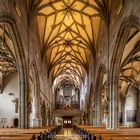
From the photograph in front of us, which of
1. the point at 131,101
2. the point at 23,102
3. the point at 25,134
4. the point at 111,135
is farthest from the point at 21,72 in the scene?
the point at 131,101

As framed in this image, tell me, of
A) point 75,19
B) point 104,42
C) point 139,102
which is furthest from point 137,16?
point 139,102

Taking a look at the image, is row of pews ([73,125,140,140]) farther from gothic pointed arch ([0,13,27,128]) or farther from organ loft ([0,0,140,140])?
gothic pointed arch ([0,13,27,128])

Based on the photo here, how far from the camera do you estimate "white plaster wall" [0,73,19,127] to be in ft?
128

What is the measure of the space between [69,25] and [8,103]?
15810 mm

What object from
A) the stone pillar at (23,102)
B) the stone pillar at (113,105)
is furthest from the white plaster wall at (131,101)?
the stone pillar at (23,102)

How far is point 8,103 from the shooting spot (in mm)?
39219

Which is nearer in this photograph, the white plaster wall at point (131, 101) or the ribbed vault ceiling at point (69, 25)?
the ribbed vault ceiling at point (69, 25)

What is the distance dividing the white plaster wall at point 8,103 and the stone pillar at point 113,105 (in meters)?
20.6

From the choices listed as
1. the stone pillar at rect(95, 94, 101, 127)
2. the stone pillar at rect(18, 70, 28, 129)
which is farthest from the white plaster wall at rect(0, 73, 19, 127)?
the stone pillar at rect(18, 70, 28, 129)

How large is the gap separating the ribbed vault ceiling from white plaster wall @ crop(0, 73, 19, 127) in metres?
5.90

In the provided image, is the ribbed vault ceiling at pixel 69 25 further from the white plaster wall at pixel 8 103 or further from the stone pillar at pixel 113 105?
the stone pillar at pixel 113 105

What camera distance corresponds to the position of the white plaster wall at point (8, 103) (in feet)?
128

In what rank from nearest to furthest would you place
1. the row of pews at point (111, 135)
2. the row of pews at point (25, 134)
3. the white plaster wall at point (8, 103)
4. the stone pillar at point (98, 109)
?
the row of pews at point (25, 134)
the row of pews at point (111, 135)
the stone pillar at point (98, 109)
the white plaster wall at point (8, 103)

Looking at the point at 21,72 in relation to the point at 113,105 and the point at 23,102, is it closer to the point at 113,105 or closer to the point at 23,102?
the point at 23,102
